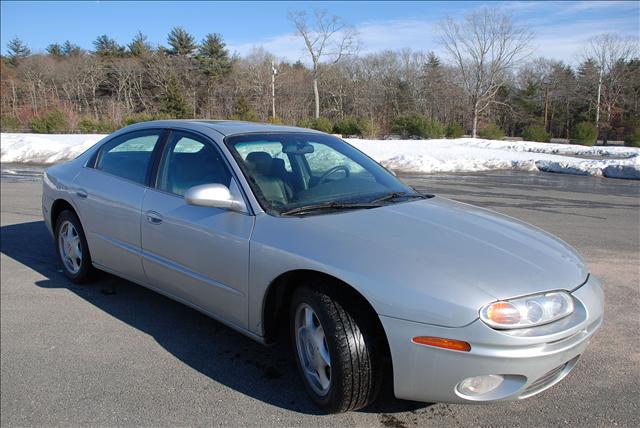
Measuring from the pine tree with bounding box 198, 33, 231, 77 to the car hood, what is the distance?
178 feet

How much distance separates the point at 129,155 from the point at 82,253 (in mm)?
1016

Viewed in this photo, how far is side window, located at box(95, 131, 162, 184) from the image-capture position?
12.5ft

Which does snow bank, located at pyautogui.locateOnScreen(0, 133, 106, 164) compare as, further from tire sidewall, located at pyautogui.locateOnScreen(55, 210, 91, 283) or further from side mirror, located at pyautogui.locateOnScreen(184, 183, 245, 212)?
side mirror, located at pyautogui.locateOnScreen(184, 183, 245, 212)

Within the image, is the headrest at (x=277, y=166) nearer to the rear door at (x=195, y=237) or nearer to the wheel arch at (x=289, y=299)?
the rear door at (x=195, y=237)

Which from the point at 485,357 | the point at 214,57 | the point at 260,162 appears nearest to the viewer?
the point at 485,357

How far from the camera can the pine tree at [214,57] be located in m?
54.1

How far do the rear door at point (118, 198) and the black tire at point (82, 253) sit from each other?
160 mm

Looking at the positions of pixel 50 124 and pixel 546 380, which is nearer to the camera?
pixel 546 380

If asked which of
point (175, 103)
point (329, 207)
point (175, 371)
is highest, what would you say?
point (175, 103)

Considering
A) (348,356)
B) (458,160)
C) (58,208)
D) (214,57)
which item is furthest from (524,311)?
(214,57)

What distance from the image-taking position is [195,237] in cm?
309

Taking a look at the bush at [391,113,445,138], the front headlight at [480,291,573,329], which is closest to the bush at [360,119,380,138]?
the bush at [391,113,445,138]

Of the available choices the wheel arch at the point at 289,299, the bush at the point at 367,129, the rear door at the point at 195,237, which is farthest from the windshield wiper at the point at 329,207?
the bush at the point at 367,129

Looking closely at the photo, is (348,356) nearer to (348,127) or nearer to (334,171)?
(334,171)
